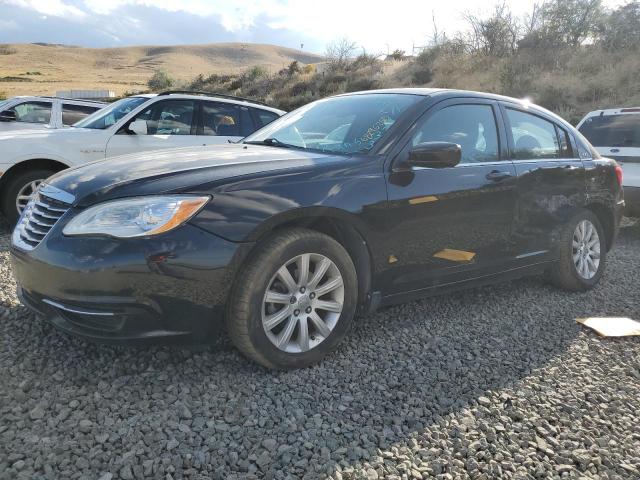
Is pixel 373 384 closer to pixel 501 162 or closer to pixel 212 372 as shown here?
pixel 212 372

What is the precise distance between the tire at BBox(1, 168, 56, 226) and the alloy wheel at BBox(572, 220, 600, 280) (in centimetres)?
587

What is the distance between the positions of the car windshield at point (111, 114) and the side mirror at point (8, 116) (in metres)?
3.64

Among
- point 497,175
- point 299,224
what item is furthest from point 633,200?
point 299,224

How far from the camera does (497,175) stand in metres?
3.96

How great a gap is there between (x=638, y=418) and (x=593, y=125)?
19.4 ft

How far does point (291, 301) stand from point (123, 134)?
4.83m

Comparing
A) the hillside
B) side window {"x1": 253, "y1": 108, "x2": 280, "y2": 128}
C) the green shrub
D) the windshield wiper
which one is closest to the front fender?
the windshield wiper

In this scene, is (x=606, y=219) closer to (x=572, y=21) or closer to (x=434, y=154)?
(x=434, y=154)

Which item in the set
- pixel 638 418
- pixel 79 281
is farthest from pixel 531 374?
pixel 79 281

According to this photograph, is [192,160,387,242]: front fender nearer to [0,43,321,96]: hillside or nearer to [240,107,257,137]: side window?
[240,107,257,137]: side window

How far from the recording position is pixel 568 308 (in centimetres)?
452

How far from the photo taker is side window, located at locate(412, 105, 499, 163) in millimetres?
3709

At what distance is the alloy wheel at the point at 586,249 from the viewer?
4.82m

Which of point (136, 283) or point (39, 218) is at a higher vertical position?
point (39, 218)
